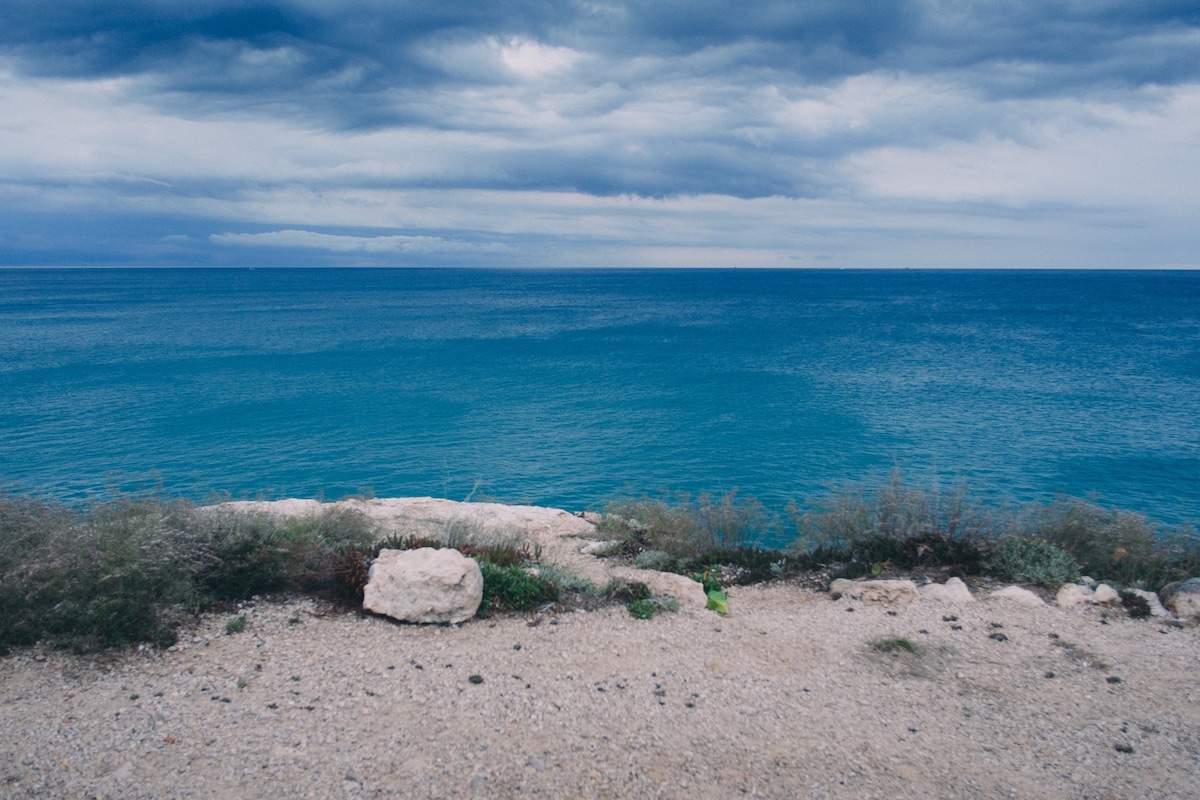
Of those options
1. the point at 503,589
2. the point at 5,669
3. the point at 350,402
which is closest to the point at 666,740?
the point at 503,589

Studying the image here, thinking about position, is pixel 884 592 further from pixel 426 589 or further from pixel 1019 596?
pixel 426 589

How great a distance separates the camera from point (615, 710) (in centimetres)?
858

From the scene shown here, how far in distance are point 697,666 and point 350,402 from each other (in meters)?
36.3

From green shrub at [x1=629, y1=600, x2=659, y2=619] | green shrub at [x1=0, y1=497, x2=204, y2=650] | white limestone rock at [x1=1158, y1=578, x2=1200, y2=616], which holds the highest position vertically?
green shrub at [x1=0, y1=497, x2=204, y2=650]

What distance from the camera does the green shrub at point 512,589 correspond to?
37.0ft

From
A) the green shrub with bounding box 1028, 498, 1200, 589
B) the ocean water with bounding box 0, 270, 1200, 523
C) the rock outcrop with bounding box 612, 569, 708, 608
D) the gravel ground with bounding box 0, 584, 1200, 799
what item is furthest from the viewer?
the ocean water with bounding box 0, 270, 1200, 523

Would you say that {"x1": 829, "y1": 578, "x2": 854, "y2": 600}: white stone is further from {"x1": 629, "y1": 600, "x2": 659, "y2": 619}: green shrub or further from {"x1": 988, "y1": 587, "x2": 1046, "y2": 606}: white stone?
{"x1": 629, "y1": 600, "x2": 659, "y2": 619}: green shrub

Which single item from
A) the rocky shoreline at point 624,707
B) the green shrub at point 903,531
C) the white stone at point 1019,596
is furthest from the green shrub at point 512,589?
the white stone at point 1019,596

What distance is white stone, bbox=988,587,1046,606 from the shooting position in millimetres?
11656

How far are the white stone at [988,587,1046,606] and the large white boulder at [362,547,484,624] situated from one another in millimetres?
8959

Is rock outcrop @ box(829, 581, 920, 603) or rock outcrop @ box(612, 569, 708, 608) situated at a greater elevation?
rock outcrop @ box(829, 581, 920, 603)

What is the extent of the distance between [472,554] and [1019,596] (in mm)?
9545

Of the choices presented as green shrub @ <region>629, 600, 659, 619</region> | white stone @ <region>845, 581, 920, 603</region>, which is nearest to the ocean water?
white stone @ <region>845, 581, 920, 603</region>

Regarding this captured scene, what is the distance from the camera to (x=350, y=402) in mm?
41781
